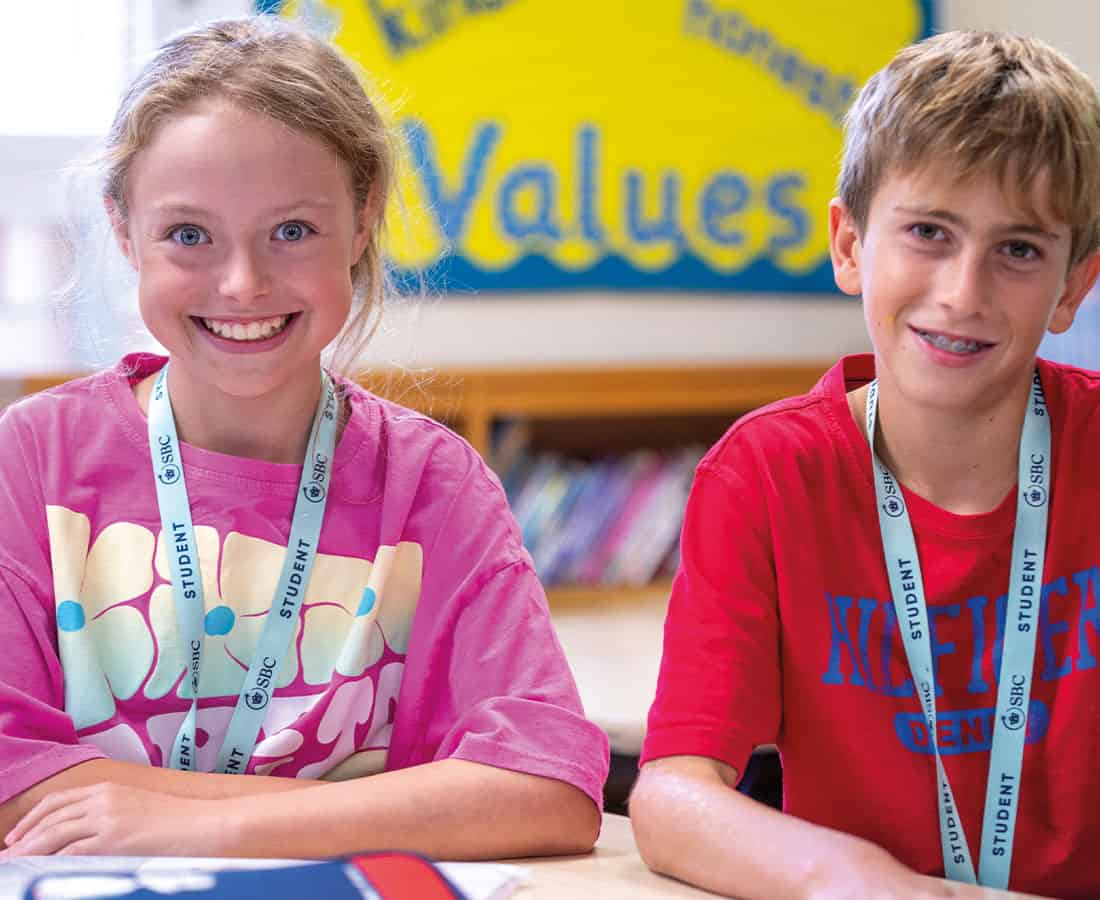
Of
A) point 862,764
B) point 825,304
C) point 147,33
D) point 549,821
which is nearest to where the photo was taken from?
point 549,821

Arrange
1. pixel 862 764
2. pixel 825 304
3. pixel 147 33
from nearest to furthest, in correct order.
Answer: pixel 862 764
pixel 147 33
pixel 825 304

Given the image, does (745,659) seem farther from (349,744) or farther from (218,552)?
(218,552)

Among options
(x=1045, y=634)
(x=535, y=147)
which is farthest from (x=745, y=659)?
(x=535, y=147)

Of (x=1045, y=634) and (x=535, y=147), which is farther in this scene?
(x=535, y=147)

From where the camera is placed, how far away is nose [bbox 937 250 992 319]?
1.23 meters

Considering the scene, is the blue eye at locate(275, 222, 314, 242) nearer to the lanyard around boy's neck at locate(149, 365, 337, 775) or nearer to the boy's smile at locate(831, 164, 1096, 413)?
the lanyard around boy's neck at locate(149, 365, 337, 775)

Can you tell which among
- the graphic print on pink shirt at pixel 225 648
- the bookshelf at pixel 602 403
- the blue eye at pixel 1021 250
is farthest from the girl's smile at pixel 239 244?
the bookshelf at pixel 602 403

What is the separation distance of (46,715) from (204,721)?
0.13 m

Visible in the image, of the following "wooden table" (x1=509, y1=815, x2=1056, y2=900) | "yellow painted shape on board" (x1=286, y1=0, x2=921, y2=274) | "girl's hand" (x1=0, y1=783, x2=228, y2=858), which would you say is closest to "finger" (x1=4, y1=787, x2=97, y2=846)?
"girl's hand" (x1=0, y1=783, x2=228, y2=858)

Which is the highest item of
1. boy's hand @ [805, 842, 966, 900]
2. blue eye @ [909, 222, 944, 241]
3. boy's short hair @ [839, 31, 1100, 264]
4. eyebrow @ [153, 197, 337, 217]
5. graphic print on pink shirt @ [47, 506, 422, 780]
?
boy's short hair @ [839, 31, 1100, 264]

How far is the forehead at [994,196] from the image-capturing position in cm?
122

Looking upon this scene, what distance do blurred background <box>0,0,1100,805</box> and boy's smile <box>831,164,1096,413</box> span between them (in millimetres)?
1834

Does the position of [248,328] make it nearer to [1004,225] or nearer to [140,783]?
[140,783]

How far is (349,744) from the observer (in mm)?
1279
